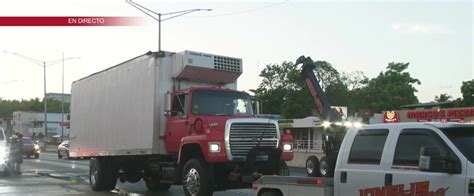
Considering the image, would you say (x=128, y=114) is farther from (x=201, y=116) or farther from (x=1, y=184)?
(x=1, y=184)

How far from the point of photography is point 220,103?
1329cm

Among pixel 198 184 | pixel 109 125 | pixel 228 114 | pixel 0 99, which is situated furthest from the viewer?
pixel 0 99

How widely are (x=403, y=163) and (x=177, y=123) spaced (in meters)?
7.37

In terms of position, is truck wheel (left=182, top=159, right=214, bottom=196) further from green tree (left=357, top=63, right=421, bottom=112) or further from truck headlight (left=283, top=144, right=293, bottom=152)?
green tree (left=357, top=63, right=421, bottom=112)

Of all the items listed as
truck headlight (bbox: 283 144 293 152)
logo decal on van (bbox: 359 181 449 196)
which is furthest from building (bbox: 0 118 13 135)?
logo decal on van (bbox: 359 181 449 196)

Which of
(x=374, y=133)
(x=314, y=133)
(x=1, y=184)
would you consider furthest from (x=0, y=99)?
(x=374, y=133)

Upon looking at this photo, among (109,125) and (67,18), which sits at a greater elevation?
(67,18)

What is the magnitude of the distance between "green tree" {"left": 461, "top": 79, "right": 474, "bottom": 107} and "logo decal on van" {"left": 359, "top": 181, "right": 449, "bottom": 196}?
63663 millimetres

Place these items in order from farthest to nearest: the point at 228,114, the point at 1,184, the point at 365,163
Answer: the point at 1,184 → the point at 228,114 → the point at 365,163

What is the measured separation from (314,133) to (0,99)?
156 metres

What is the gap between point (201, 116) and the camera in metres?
12.7

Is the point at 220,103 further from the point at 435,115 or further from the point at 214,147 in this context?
the point at 435,115

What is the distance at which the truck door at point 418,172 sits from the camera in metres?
5.99

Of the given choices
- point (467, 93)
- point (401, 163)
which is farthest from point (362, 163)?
point (467, 93)
